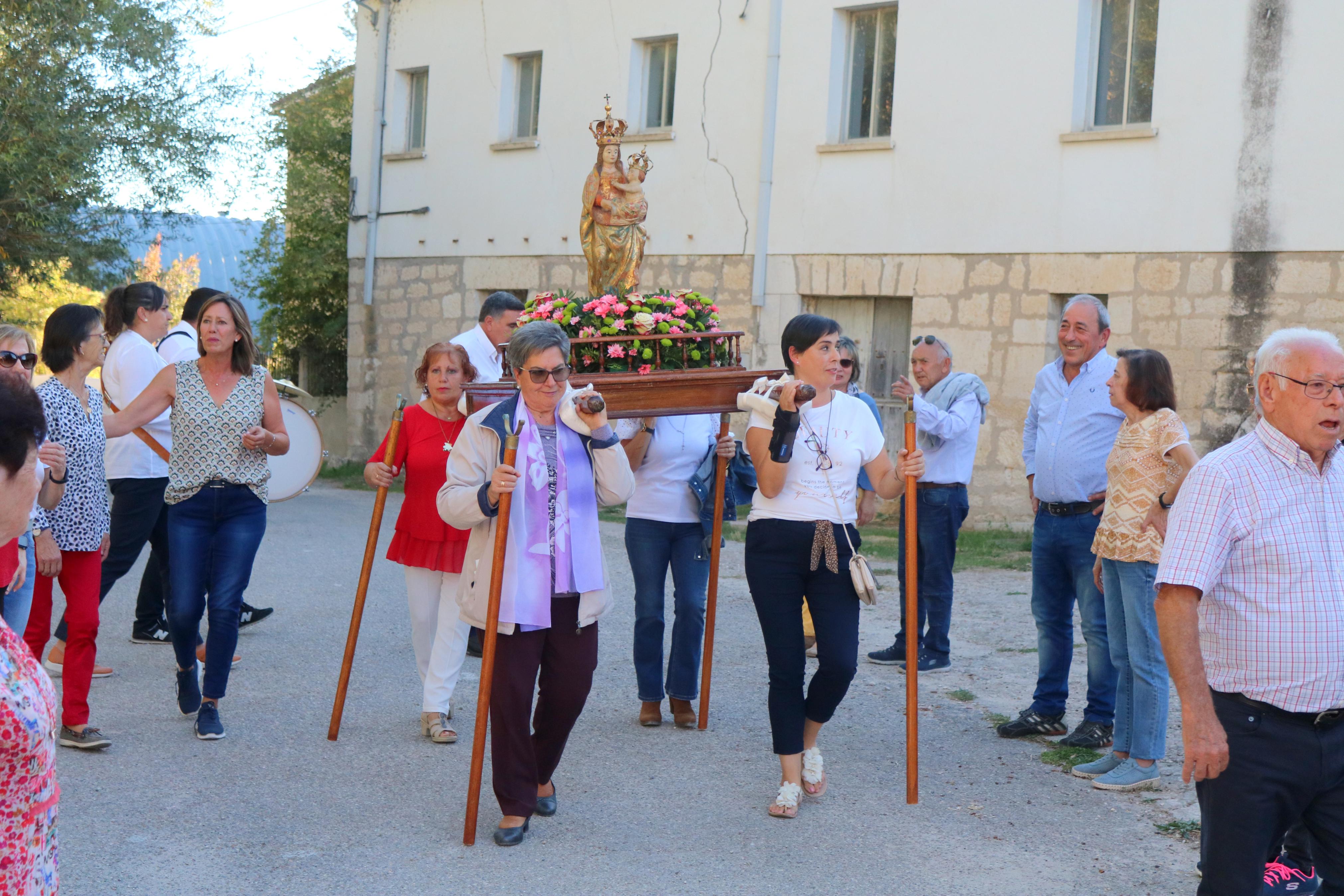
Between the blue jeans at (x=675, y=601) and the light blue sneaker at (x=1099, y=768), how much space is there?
1.84 m

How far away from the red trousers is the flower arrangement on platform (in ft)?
7.43

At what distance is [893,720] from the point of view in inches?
260

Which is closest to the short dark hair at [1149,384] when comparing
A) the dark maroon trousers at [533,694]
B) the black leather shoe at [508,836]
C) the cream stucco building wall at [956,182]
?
the dark maroon trousers at [533,694]

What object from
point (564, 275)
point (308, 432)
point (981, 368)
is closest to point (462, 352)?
point (308, 432)

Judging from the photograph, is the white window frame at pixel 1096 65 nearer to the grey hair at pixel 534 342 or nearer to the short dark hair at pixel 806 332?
the short dark hair at pixel 806 332

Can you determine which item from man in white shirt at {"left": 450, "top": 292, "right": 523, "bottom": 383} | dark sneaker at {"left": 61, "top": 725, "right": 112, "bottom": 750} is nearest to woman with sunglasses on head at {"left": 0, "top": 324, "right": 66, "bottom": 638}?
dark sneaker at {"left": 61, "top": 725, "right": 112, "bottom": 750}

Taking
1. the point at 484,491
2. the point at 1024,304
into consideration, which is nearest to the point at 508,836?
the point at 484,491

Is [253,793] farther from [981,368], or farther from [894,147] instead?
[894,147]

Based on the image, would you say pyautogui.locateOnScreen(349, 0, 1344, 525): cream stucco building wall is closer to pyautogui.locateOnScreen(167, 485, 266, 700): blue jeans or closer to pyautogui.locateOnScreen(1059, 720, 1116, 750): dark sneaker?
pyautogui.locateOnScreen(1059, 720, 1116, 750): dark sneaker

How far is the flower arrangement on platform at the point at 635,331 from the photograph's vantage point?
5.39 m

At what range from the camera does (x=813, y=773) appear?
5.37 m

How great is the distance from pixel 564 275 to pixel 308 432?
314 inches

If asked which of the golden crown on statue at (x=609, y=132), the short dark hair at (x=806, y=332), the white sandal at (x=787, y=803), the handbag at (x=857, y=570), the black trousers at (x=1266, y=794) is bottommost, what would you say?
the white sandal at (x=787, y=803)

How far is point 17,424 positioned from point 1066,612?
197 inches
